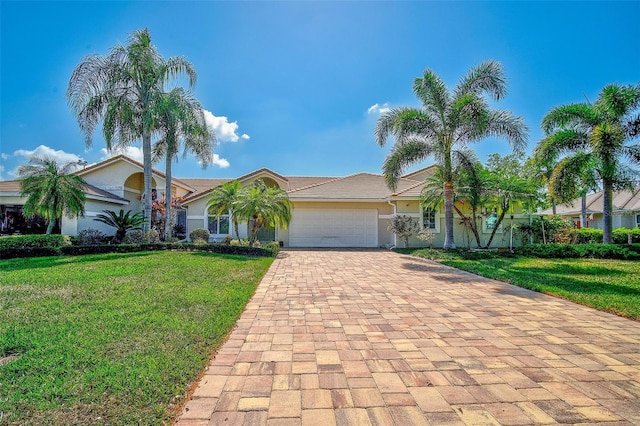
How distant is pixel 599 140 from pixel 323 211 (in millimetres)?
13432

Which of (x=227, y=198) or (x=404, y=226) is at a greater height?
(x=227, y=198)

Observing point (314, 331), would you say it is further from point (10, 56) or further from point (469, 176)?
point (10, 56)

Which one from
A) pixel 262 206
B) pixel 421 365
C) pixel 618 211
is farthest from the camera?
pixel 618 211

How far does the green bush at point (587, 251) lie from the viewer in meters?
12.8

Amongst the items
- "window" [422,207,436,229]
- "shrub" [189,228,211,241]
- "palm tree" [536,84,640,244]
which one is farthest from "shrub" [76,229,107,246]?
"palm tree" [536,84,640,244]

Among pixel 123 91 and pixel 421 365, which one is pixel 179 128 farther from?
pixel 421 365

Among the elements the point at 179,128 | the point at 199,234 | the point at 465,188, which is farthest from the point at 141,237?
the point at 465,188

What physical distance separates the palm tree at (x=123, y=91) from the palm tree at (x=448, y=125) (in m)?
11.8

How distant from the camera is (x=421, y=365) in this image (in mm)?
3205

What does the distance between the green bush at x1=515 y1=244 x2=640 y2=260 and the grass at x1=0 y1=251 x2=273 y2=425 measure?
13.5 meters

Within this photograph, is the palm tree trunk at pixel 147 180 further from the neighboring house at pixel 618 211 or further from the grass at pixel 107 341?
the neighboring house at pixel 618 211

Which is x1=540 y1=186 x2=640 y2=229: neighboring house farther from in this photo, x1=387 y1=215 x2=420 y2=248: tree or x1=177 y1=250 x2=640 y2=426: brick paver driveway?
x1=177 y1=250 x2=640 y2=426: brick paver driveway

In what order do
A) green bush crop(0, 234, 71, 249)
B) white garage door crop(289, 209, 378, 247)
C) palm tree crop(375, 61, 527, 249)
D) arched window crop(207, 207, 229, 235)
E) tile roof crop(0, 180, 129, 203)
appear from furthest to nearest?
arched window crop(207, 207, 229, 235), white garage door crop(289, 209, 378, 247), tile roof crop(0, 180, 129, 203), green bush crop(0, 234, 71, 249), palm tree crop(375, 61, 527, 249)

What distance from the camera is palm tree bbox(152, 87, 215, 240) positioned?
50.0 feet
